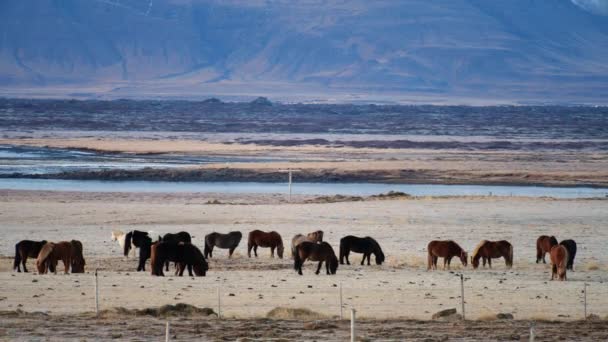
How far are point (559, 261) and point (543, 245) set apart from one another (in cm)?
278

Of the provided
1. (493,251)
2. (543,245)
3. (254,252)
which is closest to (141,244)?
(254,252)

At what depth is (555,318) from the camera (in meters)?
16.9

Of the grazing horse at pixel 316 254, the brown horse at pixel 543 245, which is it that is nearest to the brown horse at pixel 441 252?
the brown horse at pixel 543 245

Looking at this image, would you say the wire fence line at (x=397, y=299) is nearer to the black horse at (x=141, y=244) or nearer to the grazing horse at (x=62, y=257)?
the grazing horse at (x=62, y=257)

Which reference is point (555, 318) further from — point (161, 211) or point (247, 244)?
point (161, 211)

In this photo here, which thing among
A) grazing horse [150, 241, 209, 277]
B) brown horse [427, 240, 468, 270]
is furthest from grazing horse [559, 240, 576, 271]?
grazing horse [150, 241, 209, 277]

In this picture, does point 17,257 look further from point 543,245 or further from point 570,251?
point 570,251

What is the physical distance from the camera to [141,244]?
72.7ft

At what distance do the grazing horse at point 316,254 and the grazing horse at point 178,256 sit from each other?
1.63 metres

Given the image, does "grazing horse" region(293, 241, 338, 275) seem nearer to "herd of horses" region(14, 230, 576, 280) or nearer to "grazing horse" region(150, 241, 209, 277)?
Result: "herd of horses" region(14, 230, 576, 280)

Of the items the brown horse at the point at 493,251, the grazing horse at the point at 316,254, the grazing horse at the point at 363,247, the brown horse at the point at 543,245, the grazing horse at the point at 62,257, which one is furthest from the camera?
the brown horse at the point at 543,245

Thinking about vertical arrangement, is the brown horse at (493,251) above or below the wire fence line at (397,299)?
above

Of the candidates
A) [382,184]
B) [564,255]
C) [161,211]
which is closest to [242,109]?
[382,184]

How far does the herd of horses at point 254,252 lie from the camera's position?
21000 mm
